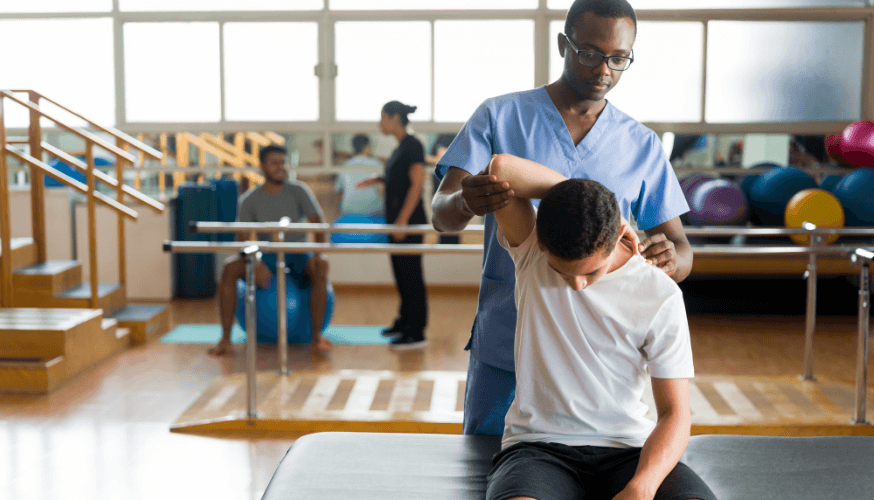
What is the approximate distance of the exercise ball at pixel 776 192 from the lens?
4699mm

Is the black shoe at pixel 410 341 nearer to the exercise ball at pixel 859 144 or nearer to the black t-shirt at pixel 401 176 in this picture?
the black t-shirt at pixel 401 176

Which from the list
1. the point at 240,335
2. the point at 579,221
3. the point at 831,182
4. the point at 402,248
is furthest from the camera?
the point at 831,182

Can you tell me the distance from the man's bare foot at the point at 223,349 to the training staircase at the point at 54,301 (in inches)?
20.0

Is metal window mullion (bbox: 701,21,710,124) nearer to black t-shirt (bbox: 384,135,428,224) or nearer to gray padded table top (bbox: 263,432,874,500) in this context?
black t-shirt (bbox: 384,135,428,224)

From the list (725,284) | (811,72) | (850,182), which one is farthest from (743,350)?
(811,72)

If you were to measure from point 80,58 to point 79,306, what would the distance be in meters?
2.47

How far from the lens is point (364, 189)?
222 inches

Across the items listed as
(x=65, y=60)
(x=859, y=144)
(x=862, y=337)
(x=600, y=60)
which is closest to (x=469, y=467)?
(x=600, y=60)

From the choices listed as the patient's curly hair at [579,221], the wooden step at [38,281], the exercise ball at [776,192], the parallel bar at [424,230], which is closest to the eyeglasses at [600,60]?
the patient's curly hair at [579,221]

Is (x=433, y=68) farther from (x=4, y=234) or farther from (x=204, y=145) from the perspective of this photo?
(x=4, y=234)

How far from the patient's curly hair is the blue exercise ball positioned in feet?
13.8

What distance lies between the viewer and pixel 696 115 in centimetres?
546

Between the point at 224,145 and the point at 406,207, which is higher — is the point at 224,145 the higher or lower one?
the higher one

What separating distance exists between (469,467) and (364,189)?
14.0ft
